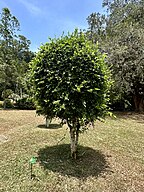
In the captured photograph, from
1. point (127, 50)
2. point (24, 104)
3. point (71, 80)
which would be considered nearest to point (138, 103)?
point (127, 50)

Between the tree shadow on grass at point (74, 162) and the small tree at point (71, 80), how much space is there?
0.43m

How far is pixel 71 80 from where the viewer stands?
151 inches

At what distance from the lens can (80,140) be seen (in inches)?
226

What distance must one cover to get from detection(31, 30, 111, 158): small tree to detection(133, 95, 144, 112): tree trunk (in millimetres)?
10992

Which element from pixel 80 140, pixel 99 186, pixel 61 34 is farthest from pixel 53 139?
pixel 61 34

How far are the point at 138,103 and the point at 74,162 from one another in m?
11.6

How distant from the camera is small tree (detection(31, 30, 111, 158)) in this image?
12.5ft

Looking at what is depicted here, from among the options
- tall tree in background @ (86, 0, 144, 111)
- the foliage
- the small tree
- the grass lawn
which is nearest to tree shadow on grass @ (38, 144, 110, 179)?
the grass lawn

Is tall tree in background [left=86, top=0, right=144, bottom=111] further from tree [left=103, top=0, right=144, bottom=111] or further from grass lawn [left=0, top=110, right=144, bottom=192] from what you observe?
grass lawn [left=0, top=110, right=144, bottom=192]

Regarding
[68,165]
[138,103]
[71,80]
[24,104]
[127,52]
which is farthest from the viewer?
[24,104]

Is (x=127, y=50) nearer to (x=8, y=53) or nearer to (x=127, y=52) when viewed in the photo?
(x=127, y=52)

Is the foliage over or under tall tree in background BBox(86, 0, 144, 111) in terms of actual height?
under

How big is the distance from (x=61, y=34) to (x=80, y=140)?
304 centimetres

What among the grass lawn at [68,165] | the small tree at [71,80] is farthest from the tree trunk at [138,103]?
the small tree at [71,80]
